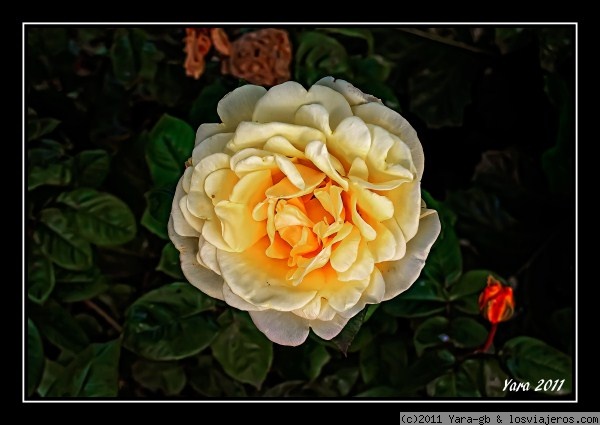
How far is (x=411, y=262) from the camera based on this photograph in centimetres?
66

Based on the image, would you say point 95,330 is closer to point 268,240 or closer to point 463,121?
point 268,240

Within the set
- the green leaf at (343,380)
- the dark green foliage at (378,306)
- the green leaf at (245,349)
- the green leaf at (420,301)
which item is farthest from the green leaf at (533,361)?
the green leaf at (245,349)

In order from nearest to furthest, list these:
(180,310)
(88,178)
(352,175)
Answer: (352,175)
(180,310)
(88,178)

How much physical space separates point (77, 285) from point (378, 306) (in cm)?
48

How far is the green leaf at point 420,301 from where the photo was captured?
959mm

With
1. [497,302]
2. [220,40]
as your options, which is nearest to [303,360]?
[497,302]

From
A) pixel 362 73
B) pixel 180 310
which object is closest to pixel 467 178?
pixel 362 73

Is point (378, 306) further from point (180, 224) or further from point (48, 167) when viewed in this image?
point (48, 167)

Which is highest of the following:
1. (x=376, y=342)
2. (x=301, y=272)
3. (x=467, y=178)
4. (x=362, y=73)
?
(x=362, y=73)

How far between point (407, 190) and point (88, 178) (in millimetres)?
587

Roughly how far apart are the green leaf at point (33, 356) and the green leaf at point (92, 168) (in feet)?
0.75

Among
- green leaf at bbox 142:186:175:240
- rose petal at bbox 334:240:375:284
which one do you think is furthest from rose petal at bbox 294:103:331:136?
green leaf at bbox 142:186:175:240

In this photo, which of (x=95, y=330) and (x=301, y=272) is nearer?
(x=301, y=272)

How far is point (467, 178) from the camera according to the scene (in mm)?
1125
